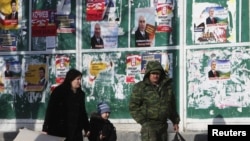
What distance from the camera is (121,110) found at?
11367 millimetres

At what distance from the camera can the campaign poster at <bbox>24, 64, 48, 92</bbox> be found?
1199 cm

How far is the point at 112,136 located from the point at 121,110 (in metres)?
2.39

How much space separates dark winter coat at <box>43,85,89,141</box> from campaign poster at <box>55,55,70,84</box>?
114 inches

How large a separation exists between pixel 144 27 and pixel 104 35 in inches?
29.0

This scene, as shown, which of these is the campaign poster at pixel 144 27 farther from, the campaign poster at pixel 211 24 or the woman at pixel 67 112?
the woman at pixel 67 112

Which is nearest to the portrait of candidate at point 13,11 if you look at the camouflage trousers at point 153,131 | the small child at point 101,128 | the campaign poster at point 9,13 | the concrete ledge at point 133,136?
the campaign poster at point 9,13

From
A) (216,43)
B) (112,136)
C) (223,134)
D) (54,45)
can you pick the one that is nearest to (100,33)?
(54,45)

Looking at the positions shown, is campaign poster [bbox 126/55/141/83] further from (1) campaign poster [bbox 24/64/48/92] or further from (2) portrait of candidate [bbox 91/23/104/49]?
(1) campaign poster [bbox 24/64/48/92]

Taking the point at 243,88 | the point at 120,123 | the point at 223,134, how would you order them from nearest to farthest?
the point at 223,134
the point at 243,88
the point at 120,123

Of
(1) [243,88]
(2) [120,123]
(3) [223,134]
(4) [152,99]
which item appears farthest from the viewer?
(2) [120,123]

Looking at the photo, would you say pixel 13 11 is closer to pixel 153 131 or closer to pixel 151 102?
pixel 151 102

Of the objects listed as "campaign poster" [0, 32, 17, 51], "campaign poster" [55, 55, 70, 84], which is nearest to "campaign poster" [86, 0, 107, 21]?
"campaign poster" [55, 55, 70, 84]

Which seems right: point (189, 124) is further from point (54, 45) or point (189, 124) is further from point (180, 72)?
point (54, 45)

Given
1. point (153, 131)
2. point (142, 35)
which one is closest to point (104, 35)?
point (142, 35)
